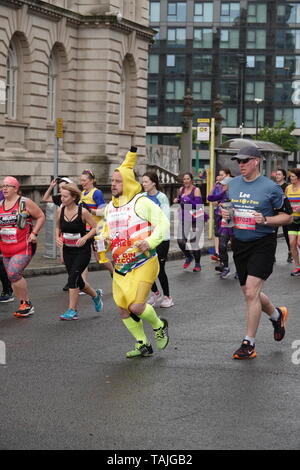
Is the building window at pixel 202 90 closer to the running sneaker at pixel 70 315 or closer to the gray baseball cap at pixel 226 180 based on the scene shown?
the gray baseball cap at pixel 226 180

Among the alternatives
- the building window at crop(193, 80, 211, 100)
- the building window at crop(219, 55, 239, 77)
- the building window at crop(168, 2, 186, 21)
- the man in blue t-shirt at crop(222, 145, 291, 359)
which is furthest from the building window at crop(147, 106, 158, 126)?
the man in blue t-shirt at crop(222, 145, 291, 359)

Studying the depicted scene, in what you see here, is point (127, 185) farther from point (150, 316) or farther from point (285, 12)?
point (285, 12)

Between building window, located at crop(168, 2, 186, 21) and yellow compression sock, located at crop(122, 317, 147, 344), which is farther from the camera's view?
building window, located at crop(168, 2, 186, 21)

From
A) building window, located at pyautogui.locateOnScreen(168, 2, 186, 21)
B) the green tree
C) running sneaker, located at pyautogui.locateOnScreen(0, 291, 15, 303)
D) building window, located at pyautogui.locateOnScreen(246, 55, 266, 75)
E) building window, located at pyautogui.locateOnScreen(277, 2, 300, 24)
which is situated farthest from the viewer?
building window, located at pyautogui.locateOnScreen(246, 55, 266, 75)

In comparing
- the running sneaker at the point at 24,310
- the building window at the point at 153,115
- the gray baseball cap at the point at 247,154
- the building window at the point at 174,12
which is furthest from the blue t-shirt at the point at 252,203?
the building window at the point at 174,12

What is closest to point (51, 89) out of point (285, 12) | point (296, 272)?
point (296, 272)

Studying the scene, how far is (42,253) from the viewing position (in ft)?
66.0

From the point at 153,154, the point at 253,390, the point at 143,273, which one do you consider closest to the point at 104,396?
the point at 253,390

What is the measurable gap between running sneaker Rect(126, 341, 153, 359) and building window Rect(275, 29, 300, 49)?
284ft

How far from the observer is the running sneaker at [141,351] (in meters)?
9.20

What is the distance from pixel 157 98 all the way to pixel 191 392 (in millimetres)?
89134

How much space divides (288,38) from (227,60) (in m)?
5.93

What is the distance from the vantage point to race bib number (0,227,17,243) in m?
12.0

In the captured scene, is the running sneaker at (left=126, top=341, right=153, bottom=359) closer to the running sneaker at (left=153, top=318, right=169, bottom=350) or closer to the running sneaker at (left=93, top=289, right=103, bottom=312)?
the running sneaker at (left=153, top=318, right=169, bottom=350)
